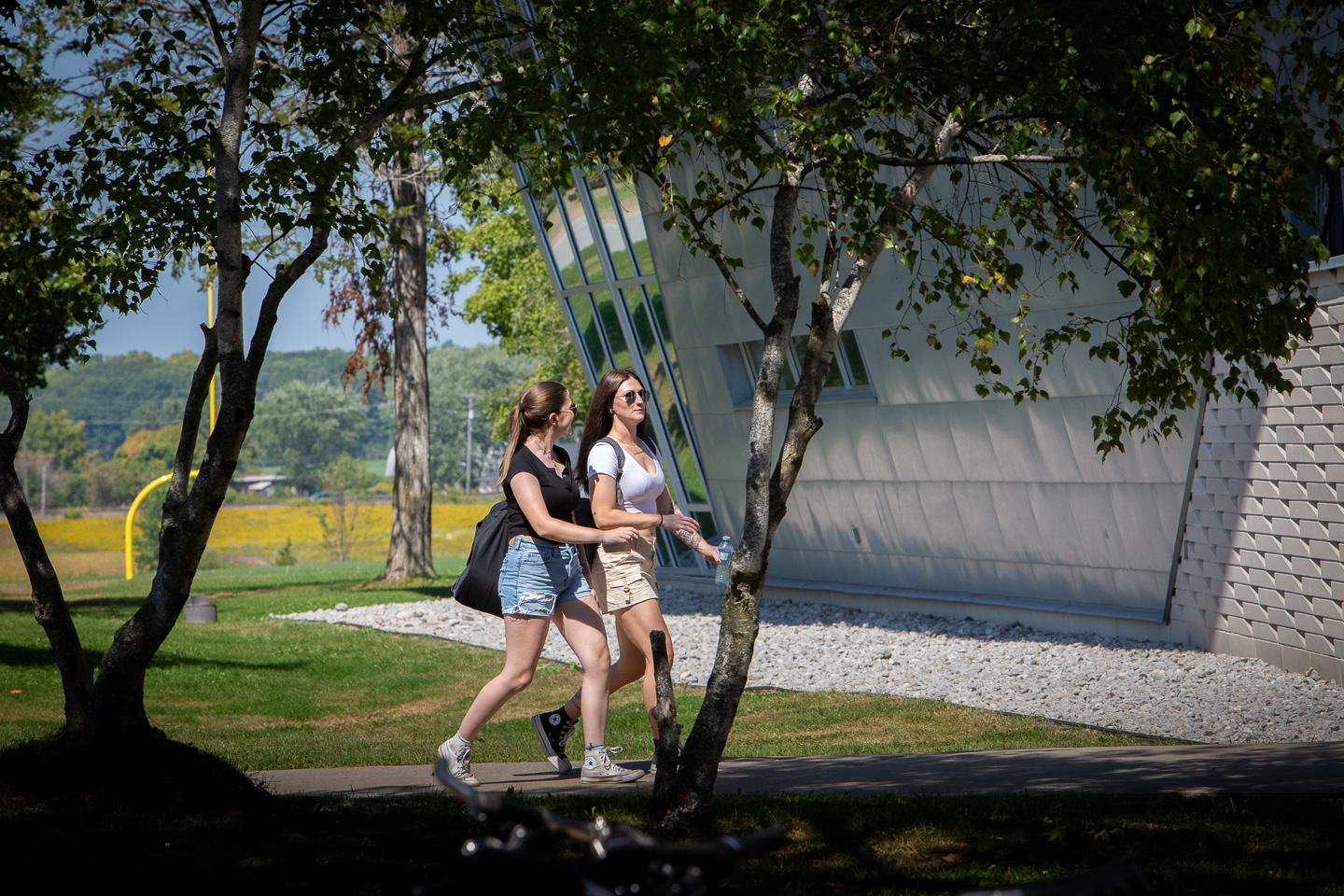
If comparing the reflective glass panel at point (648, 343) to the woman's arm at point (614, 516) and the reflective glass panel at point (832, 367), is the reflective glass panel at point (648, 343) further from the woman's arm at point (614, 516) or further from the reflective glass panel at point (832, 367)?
the woman's arm at point (614, 516)

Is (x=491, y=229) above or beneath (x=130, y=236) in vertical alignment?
above

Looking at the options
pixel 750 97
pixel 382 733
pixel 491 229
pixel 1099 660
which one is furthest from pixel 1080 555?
pixel 491 229

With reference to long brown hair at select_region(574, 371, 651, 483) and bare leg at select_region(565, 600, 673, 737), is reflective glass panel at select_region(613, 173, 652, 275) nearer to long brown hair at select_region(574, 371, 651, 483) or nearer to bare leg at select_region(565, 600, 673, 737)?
long brown hair at select_region(574, 371, 651, 483)

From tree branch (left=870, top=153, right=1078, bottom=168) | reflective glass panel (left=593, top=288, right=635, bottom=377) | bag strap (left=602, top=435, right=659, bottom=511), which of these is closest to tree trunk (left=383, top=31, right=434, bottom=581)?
reflective glass panel (left=593, top=288, right=635, bottom=377)

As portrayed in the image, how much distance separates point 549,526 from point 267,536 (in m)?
71.9

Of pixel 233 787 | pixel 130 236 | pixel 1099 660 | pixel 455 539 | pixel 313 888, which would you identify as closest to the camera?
pixel 313 888

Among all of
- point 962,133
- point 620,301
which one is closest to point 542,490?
point 962,133

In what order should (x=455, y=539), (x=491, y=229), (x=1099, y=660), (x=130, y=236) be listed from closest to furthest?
(x=130, y=236), (x=1099, y=660), (x=491, y=229), (x=455, y=539)

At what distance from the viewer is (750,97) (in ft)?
17.0

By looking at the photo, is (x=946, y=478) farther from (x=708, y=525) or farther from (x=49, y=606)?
(x=49, y=606)

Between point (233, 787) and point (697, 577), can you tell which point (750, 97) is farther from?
point (697, 577)

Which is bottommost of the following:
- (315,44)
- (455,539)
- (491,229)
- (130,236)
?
(455,539)

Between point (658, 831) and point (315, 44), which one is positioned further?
point (315, 44)

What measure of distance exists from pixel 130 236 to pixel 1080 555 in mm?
11094
